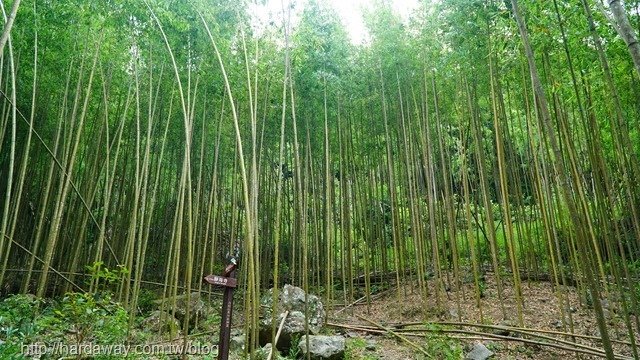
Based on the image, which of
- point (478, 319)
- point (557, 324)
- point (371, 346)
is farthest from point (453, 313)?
point (371, 346)

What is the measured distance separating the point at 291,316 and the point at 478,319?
2.50 meters

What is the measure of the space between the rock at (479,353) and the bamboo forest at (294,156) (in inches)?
0.7

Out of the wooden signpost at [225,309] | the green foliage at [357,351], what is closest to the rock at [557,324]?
the green foliage at [357,351]

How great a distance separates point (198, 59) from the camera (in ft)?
15.3

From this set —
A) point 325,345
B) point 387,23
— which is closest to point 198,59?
point 387,23

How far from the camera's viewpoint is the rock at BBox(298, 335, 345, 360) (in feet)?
12.9

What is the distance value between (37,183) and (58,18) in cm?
335

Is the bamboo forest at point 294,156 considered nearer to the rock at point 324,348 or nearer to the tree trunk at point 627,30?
the rock at point 324,348

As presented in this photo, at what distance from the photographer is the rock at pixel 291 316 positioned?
443cm

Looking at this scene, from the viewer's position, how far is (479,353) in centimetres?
385

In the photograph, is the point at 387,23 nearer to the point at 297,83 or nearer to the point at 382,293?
the point at 297,83

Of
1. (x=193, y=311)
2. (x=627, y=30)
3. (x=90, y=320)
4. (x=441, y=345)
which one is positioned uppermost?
(x=627, y=30)

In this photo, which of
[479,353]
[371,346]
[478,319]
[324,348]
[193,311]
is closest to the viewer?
[479,353]

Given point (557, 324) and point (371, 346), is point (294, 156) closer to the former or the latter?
point (371, 346)
